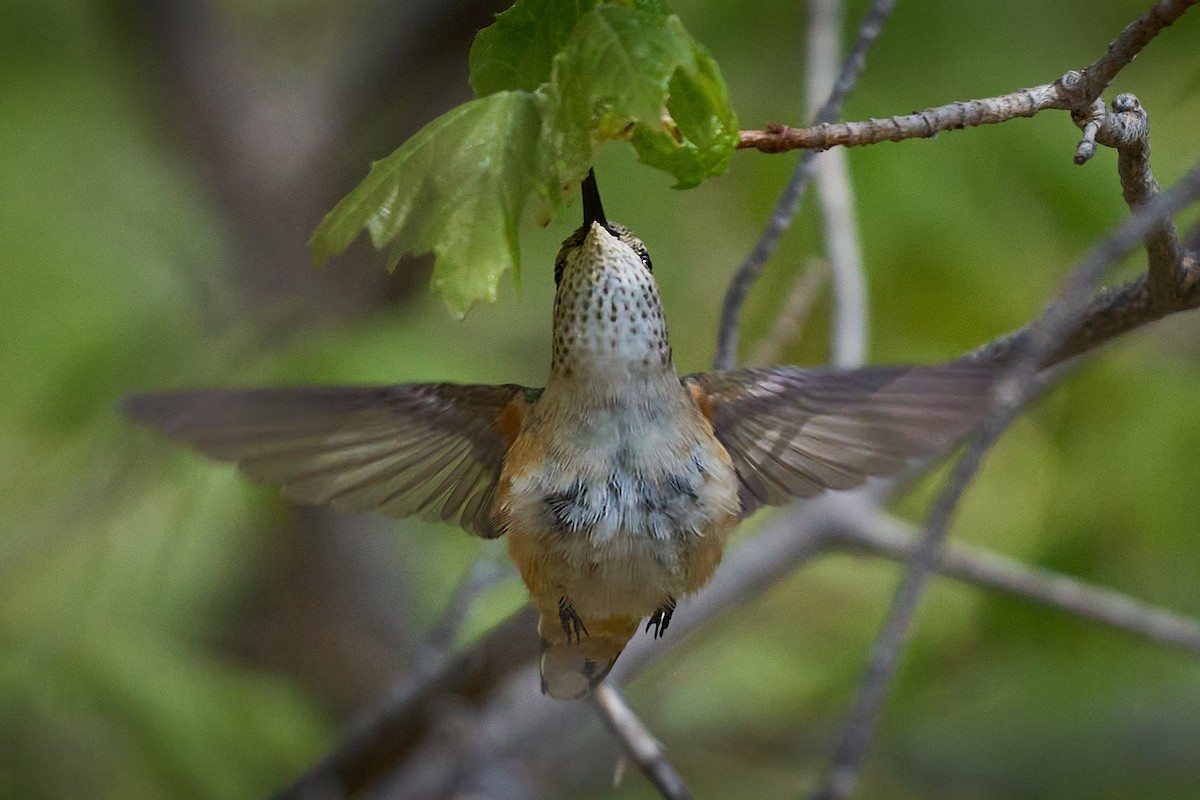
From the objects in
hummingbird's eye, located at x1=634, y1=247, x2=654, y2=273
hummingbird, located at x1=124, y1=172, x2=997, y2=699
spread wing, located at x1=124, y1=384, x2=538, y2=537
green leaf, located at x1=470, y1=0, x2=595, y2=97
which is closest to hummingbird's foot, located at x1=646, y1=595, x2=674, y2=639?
hummingbird, located at x1=124, y1=172, x2=997, y2=699

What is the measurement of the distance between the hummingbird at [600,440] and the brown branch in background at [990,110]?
411 mm

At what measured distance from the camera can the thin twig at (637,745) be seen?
2129 millimetres

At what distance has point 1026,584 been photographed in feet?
8.57

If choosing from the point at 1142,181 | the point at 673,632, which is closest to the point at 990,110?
the point at 1142,181

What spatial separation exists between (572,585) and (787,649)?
2.27 metres

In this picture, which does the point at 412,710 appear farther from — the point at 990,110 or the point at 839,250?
the point at 990,110

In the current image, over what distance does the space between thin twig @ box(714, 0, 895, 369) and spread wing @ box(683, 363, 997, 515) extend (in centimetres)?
22

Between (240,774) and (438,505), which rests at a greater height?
(438,505)

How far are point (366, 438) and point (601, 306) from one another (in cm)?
46

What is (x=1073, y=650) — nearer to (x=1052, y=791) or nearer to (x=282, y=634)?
(x=1052, y=791)

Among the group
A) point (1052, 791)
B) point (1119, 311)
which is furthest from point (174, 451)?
point (1052, 791)

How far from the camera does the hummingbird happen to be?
5.83 ft

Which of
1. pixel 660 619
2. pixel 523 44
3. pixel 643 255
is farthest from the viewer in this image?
pixel 660 619

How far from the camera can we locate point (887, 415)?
1818 millimetres
